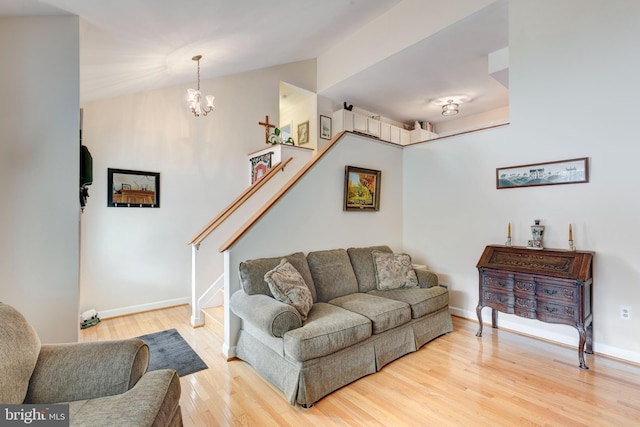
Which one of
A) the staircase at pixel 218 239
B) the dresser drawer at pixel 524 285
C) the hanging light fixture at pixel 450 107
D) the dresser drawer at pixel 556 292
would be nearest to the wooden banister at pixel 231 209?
the staircase at pixel 218 239

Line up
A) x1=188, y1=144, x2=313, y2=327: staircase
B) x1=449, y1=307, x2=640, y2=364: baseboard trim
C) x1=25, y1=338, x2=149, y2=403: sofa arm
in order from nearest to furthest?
x1=25, y1=338, x2=149, y2=403: sofa arm
x1=449, y1=307, x2=640, y2=364: baseboard trim
x1=188, y1=144, x2=313, y2=327: staircase

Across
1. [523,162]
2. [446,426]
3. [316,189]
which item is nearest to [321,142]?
[316,189]

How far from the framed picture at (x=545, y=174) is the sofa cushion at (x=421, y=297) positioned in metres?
1.40

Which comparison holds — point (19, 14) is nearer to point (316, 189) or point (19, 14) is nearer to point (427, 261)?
point (316, 189)

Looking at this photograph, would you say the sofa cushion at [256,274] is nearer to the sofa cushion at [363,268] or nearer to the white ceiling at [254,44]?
the sofa cushion at [363,268]

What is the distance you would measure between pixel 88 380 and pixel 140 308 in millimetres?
2873

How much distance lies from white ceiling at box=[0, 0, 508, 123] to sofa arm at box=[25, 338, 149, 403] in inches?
85.4

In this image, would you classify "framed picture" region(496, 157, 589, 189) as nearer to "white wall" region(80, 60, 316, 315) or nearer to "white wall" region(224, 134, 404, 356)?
"white wall" region(224, 134, 404, 356)

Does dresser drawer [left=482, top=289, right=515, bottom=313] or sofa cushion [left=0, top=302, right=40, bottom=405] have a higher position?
sofa cushion [left=0, top=302, right=40, bottom=405]

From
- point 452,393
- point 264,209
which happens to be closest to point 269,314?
point 264,209

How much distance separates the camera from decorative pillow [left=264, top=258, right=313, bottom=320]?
2.24 metres

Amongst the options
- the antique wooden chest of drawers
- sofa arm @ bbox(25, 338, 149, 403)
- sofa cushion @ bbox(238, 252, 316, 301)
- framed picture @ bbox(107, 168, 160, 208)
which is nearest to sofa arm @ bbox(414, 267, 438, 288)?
the antique wooden chest of drawers

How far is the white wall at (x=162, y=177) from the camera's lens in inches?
139

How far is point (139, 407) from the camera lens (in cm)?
116
